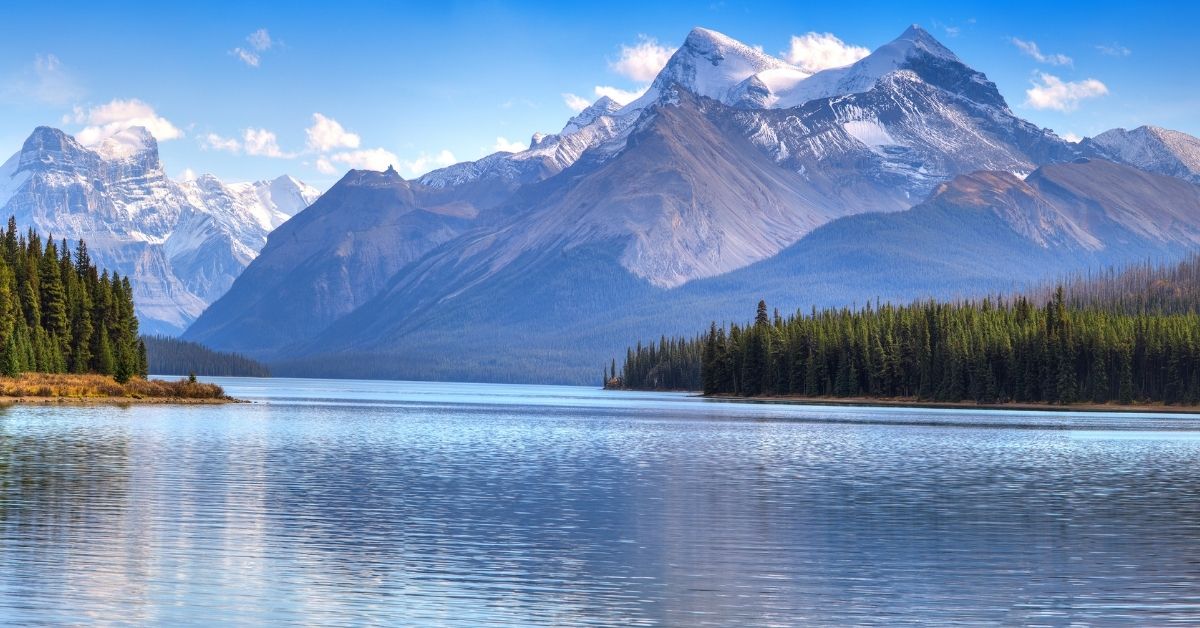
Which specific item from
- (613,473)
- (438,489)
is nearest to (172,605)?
(438,489)

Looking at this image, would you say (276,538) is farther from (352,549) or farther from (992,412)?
(992,412)

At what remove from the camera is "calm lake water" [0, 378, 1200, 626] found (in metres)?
33.7

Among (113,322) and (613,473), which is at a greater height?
(113,322)

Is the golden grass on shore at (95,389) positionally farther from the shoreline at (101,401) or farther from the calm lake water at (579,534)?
the calm lake water at (579,534)

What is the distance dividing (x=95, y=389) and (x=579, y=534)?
402ft

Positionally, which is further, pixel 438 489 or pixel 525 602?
pixel 438 489

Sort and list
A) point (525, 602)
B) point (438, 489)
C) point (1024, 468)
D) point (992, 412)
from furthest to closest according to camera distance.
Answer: point (992, 412), point (1024, 468), point (438, 489), point (525, 602)

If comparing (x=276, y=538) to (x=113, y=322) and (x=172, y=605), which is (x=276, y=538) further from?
(x=113, y=322)

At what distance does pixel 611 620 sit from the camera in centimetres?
3189

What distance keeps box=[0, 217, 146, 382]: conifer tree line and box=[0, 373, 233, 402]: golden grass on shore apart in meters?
2.49

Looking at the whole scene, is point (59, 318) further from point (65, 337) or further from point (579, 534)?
point (579, 534)

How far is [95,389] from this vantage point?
6191 inches

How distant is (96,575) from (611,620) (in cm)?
1335

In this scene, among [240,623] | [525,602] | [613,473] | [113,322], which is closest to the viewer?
[240,623]
